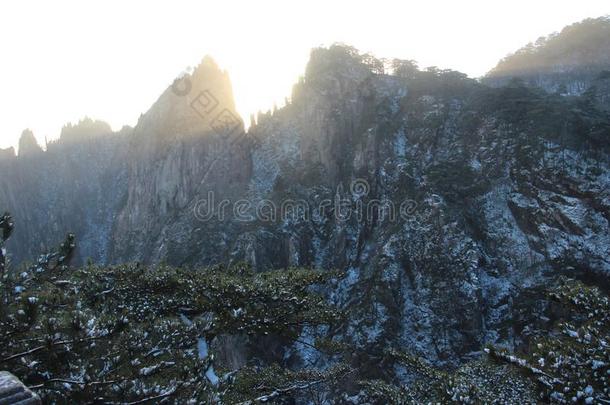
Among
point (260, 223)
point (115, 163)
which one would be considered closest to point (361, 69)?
point (260, 223)

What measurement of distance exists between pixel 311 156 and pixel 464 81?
16340mm

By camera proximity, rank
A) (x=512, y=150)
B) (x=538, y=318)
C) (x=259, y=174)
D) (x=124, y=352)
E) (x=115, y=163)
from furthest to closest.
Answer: (x=115, y=163), (x=259, y=174), (x=512, y=150), (x=538, y=318), (x=124, y=352)

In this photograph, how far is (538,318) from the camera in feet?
84.7

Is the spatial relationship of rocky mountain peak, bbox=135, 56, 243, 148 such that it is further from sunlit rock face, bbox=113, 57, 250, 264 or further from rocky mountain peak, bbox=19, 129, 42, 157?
rocky mountain peak, bbox=19, 129, 42, 157

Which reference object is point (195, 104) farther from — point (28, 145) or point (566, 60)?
point (28, 145)

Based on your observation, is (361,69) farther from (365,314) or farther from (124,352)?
(124,352)

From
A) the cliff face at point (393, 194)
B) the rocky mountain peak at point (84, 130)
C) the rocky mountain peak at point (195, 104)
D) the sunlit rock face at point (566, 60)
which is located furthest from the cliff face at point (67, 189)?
the sunlit rock face at point (566, 60)

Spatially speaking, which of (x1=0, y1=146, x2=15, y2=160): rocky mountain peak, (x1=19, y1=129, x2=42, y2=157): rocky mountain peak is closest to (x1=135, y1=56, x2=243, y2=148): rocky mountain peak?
(x1=19, y1=129, x2=42, y2=157): rocky mountain peak
